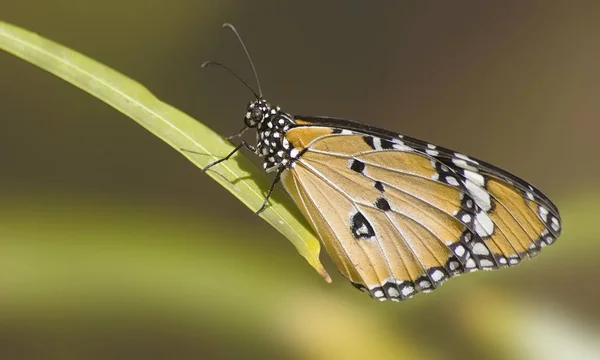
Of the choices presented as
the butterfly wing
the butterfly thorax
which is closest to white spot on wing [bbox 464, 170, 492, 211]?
the butterfly wing

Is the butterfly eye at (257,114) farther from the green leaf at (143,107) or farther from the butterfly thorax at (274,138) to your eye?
the green leaf at (143,107)

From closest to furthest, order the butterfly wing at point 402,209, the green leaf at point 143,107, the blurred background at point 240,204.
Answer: the green leaf at point 143,107 → the butterfly wing at point 402,209 → the blurred background at point 240,204

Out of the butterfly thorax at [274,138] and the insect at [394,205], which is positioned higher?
the butterfly thorax at [274,138]

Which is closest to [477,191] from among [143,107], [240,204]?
[143,107]

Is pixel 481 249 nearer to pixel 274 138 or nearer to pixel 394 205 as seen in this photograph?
pixel 394 205

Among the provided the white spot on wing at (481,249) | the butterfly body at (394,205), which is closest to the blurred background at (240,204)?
the butterfly body at (394,205)
